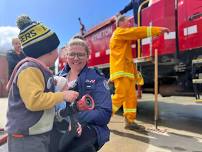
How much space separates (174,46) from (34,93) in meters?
4.40

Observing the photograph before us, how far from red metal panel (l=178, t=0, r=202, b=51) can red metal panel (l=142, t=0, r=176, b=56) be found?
0.51 ft

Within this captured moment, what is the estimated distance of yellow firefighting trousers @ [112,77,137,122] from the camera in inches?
223

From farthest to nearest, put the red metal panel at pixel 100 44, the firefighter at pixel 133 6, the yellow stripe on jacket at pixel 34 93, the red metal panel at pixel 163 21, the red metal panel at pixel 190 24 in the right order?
the red metal panel at pixel 100 44, the firefighter at pixel 133 6, the red metal panel at pixel 163 21, the red metal panel at pixel 190 24, the yellow stripe on jacket at pixel 34 93

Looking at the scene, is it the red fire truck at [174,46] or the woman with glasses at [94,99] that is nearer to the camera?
the woman with glasses at [94,99]

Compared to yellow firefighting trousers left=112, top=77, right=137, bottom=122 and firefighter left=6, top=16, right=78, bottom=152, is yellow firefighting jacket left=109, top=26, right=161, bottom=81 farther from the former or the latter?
firefighter left=6, top=16, right=78, bottom=152

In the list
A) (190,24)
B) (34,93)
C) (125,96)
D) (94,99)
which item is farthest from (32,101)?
(190,24)

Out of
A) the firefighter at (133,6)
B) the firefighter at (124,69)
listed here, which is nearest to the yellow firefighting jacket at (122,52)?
the firefighter at (124,69)

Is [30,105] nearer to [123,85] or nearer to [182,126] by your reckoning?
[123,85]

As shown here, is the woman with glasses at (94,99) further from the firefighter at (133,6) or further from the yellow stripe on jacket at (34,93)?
the firefighter at (133,6)

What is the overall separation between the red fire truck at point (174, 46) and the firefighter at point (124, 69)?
60 centimetres

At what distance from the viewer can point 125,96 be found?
18.8 ft

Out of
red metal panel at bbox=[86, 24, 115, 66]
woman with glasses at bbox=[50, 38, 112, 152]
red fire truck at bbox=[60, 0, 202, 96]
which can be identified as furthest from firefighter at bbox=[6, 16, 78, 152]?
red metal panel at bbox=[86, 24, 115, 66]

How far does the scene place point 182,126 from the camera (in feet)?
20.6

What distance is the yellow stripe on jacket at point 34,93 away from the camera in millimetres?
1938
